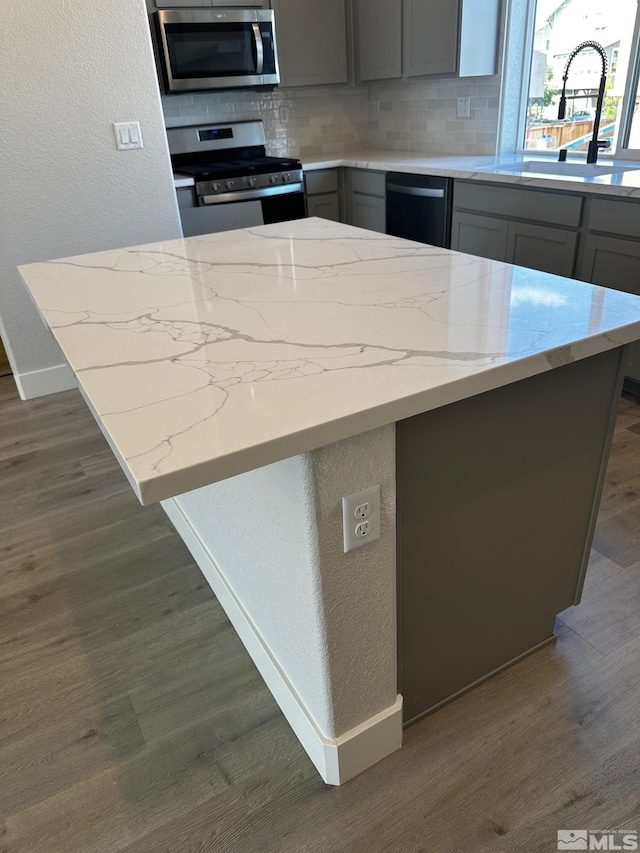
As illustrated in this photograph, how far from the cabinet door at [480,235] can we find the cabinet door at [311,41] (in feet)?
5.24

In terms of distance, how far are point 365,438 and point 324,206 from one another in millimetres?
3446

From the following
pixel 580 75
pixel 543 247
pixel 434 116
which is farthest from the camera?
pixel 434 116

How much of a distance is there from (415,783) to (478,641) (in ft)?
1.09

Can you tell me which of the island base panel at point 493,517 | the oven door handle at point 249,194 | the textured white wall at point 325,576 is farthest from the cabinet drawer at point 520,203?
the textured white wall at point 325,576

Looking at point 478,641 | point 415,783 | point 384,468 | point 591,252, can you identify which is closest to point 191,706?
point 415,783

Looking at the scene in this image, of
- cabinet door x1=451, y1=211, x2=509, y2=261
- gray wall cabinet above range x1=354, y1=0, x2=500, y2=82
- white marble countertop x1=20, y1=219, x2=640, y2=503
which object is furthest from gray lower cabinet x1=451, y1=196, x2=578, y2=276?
white marble countertop x1=20, y1=219, x2=640, y2=503

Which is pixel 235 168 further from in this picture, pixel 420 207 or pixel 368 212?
pixel 420 207

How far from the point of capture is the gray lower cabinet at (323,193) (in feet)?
13.2

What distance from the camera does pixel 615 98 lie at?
3.13 m

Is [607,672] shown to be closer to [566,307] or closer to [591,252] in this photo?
[566,307]

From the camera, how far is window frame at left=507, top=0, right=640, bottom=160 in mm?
2980

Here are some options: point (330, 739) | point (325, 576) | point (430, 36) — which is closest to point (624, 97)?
point (430, 36)

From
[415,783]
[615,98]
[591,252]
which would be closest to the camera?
[415,783]

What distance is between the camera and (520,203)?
2.93 meters
